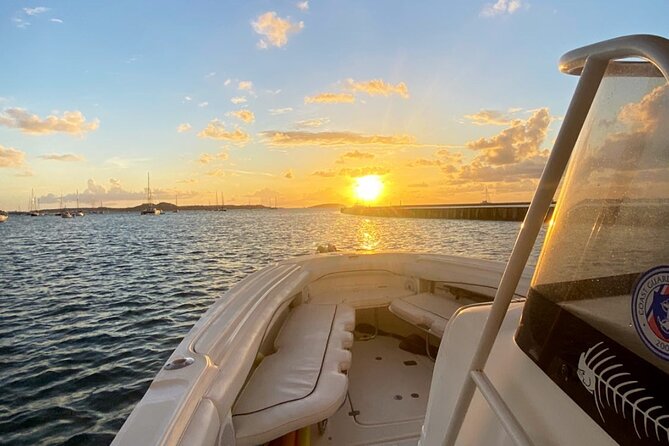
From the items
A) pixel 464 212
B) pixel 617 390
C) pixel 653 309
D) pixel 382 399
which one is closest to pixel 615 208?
pixel 653 309

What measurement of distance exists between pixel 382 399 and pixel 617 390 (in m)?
2.81

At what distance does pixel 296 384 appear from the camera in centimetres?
246

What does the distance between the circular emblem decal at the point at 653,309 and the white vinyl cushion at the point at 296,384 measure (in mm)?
1907

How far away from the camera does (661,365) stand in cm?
62

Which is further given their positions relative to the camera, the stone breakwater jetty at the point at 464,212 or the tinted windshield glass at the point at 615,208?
the stone breakwater jetty at the point at 464,212

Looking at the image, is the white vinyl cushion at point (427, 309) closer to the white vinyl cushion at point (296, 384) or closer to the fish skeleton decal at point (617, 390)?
the white vinyl cushion at point (296, 384)

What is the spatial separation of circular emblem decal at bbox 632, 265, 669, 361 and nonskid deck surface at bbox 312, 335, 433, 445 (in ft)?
8.20

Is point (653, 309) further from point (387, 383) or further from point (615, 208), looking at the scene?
point (387, 383)

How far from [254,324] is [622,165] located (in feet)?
8.11

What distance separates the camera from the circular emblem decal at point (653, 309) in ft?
2.00

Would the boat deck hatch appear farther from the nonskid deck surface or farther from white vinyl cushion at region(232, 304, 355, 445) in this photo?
white vinyl cushion at region(232, 304, 355, 445)

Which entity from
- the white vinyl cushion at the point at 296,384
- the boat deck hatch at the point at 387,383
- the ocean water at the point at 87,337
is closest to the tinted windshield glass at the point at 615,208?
the white vinyl cushion at the point at 296,384

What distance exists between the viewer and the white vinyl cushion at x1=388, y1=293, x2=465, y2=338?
366 cm

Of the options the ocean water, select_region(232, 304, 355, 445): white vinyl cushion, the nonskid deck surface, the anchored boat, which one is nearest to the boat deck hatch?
the nonskid deck surface
